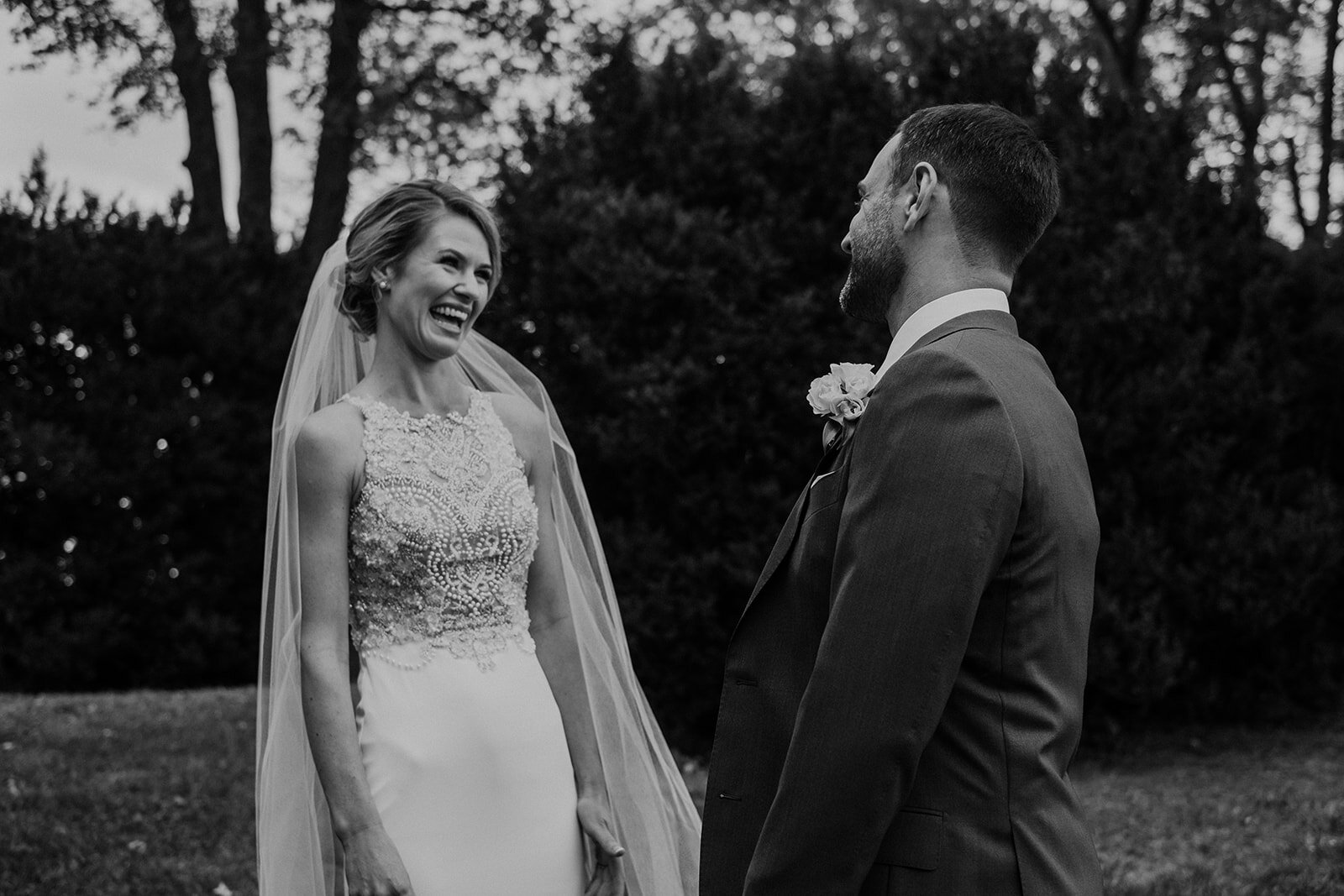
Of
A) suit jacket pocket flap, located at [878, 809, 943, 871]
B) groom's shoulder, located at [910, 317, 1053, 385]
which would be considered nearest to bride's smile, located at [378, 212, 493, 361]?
groom's shoulder, located at [910, 317, 1053, 385]

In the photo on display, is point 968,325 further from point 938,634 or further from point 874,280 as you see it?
point 938,634

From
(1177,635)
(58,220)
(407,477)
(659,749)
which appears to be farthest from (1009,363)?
(58,220)

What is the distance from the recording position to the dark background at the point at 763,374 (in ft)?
27.4

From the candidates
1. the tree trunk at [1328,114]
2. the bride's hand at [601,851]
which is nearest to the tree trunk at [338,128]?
the tree trunk at [1328,114]

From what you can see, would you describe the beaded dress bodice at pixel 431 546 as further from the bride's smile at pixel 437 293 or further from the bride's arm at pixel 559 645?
the bride's smile at pixel 437 293

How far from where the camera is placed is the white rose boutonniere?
8.21 ft

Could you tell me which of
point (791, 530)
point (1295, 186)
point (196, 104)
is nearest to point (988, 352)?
point (791, 530)

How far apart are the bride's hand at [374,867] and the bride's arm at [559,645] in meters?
0.56

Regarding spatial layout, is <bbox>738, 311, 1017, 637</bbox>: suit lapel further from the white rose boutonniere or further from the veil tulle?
the veil tulle

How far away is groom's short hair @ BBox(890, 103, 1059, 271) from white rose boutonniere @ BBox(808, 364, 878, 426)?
1.14 feet

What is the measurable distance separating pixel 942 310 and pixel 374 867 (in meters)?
1.82

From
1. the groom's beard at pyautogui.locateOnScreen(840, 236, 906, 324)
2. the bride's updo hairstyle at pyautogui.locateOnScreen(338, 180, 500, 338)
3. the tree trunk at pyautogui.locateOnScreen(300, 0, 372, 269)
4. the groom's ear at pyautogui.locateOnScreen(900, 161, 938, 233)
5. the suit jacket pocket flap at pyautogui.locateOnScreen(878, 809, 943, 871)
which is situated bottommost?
the suit jacket pocket flap at pyautogui.locateOnScreen(878, 809, 943, 871)

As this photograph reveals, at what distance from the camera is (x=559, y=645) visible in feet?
11.8

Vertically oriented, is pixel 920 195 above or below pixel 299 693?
above
